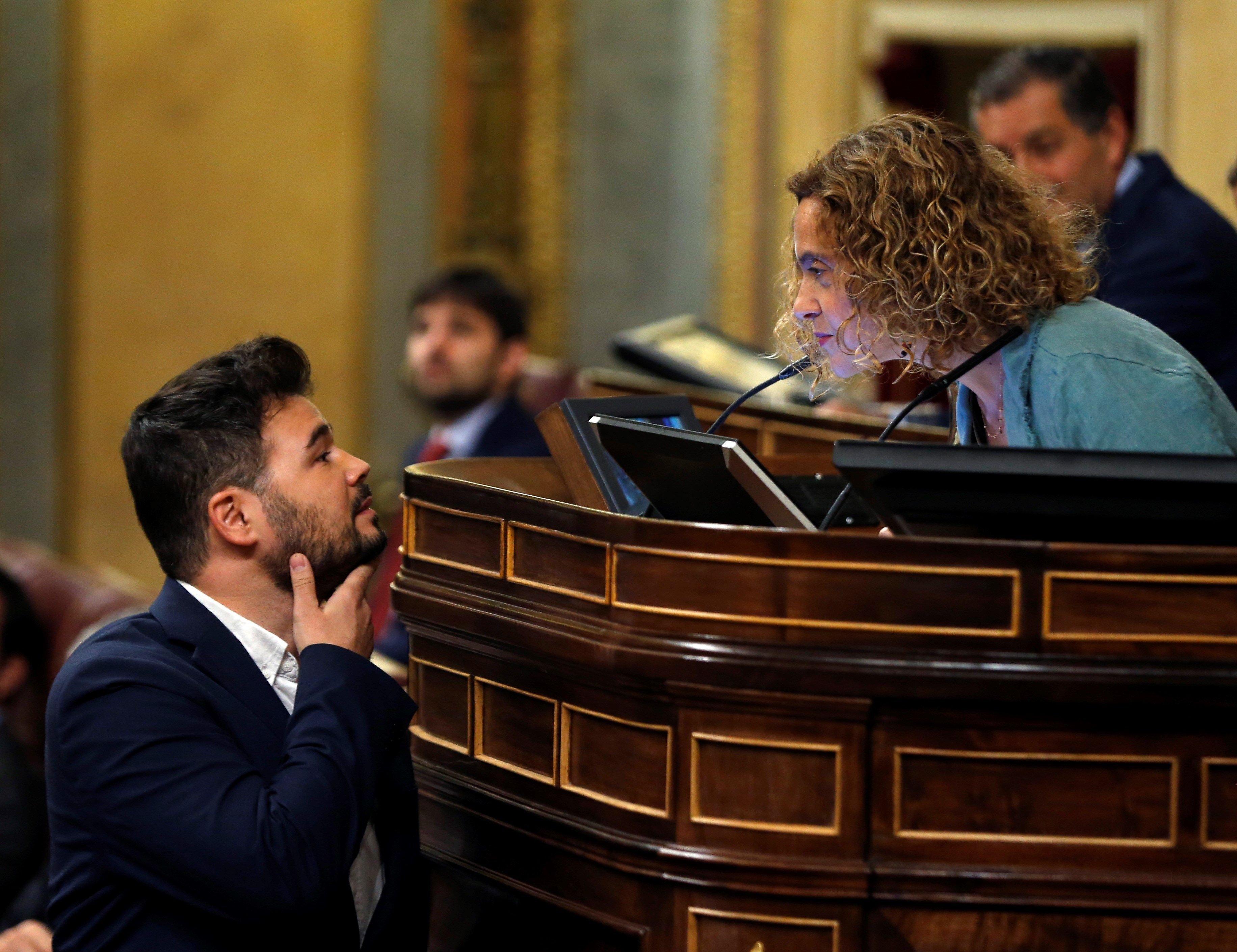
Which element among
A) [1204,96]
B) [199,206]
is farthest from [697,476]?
[199,206]

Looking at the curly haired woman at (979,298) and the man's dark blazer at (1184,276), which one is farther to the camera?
the man's dark blazer at (1184,276)

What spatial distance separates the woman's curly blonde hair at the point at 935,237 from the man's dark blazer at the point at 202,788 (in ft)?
2.40

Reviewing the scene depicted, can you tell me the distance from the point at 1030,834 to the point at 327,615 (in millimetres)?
812

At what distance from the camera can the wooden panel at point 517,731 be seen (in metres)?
1.80

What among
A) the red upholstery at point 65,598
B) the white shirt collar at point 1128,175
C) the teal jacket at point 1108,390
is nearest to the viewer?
the teal jacket at point 1108,390

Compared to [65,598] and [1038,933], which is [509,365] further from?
[1038,933]

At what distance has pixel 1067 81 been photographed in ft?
9.41

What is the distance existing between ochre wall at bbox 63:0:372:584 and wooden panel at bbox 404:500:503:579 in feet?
13.2

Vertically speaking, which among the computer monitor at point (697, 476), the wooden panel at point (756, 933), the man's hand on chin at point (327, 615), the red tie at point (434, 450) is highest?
the computer monitor at point (697, 476)

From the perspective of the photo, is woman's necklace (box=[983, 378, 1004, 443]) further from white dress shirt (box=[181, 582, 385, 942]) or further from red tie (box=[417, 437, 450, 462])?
red tie (box=[417, 437, 450, 462])

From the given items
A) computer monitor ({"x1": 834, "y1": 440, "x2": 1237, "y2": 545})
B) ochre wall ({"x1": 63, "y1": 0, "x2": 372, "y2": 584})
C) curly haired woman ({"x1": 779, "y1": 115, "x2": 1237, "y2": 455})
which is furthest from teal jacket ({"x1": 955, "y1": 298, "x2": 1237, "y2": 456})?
ochre wall ({"x1": 63, "y1": 0, "x2": 372, "y2": 584})

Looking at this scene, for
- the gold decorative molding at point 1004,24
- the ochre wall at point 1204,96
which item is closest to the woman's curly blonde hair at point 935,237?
the ochre wall at point 1204,96

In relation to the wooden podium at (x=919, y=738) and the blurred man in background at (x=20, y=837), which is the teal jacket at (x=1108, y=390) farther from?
the blurred man in background at (x=20, y=837)

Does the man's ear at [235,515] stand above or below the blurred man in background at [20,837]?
above
